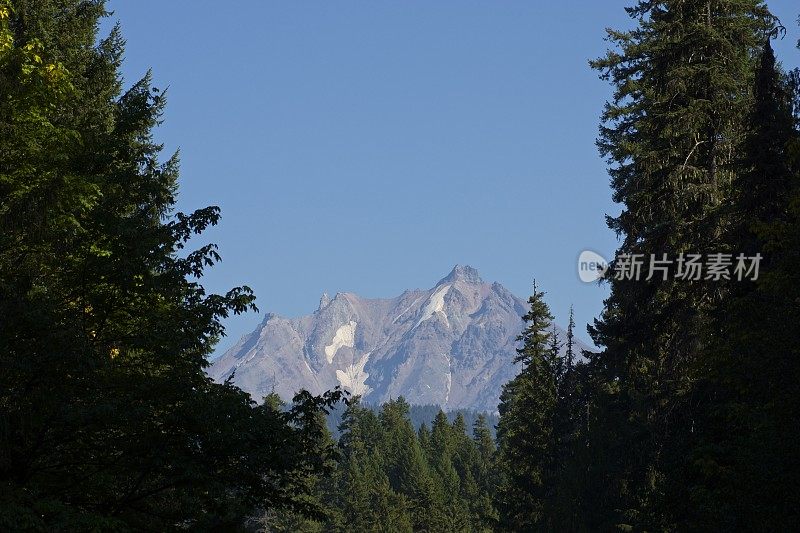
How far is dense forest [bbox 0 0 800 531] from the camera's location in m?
14.3

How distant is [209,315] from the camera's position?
55.6 ft

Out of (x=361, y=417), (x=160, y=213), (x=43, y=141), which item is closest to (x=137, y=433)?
(x=43, y=141)

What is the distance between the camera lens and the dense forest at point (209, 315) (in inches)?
561

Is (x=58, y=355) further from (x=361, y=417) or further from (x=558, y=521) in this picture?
(x=361, y=417)

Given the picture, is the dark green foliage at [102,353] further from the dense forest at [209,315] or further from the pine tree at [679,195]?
the pine tree at [679,195]

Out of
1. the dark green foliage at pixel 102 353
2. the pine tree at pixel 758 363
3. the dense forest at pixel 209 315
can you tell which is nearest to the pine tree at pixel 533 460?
the dense forest at pixel 209 315

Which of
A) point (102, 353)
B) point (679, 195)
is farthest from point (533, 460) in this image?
point (102, 353)

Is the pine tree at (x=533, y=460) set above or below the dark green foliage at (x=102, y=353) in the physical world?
above

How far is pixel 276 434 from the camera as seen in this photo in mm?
16406

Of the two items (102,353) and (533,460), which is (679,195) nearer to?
(102,353)

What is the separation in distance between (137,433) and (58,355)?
5.93 feet

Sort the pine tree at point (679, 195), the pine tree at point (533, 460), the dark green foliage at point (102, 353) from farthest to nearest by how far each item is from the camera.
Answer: the pine tree at point (533, 460)
the pine tree at point (679, 195)
the dark green foliage at point (102, 353)

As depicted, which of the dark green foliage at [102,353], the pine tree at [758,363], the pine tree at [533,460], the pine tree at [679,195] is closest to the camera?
the dark green foliage at [102,353]

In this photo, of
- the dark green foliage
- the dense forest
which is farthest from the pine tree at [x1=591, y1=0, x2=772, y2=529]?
the dark green foliage
